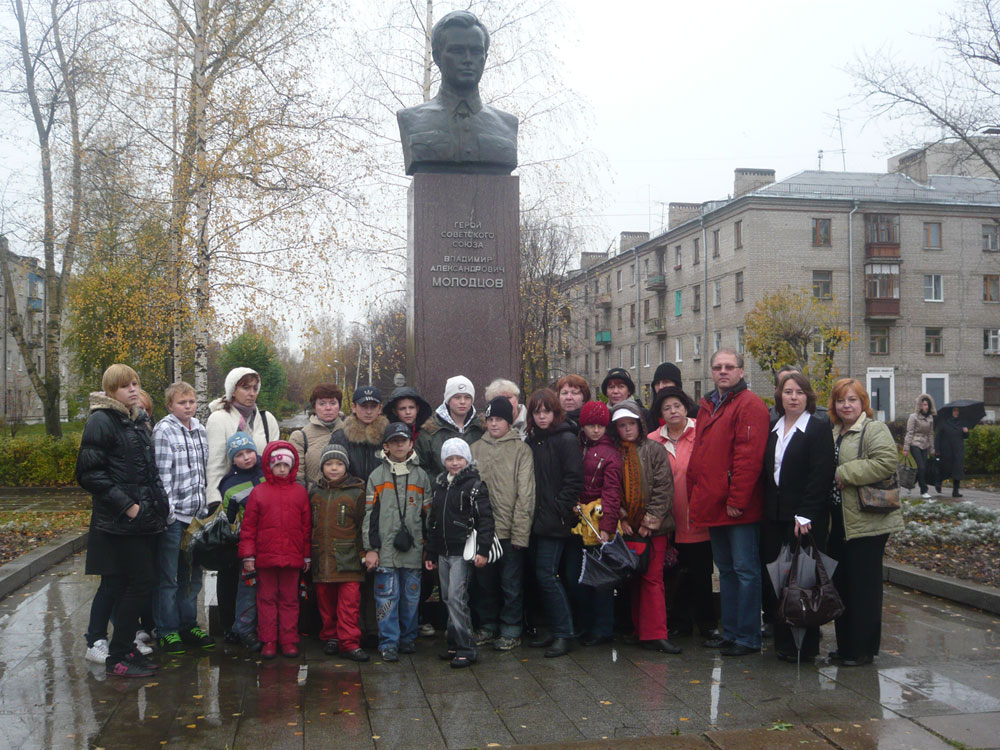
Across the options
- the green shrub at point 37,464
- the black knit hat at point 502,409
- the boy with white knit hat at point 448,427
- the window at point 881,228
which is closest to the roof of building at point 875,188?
the window at point 881,228

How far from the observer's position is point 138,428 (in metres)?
5.84

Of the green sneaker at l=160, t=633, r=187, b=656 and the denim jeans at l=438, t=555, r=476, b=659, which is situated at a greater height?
the denim jeans at l=438, t=555, r=476, b=659

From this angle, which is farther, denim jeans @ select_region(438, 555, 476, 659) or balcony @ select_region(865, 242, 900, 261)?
balcony @ select_region(865, 242, 900, 261)

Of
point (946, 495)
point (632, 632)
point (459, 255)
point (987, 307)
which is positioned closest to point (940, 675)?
point (632, 632)

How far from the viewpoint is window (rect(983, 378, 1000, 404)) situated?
43.9 meters

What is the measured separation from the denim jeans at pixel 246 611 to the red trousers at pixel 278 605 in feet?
0.29

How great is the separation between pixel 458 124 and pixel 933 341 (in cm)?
4196

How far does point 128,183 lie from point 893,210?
36.4m

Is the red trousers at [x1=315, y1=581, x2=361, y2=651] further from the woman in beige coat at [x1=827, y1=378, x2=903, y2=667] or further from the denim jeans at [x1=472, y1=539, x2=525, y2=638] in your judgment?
the woman in beige coat at [x1=827, y1=378, x2=903, y2=667]

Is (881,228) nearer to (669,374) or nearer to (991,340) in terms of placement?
(991,340)

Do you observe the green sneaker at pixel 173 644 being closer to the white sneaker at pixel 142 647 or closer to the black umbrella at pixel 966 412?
the white sneaker at pixel 142 647

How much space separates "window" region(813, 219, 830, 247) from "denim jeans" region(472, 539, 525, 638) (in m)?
40.2

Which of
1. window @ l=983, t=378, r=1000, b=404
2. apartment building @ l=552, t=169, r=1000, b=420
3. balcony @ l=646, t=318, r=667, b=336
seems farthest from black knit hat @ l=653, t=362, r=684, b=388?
balcony @ l=646, t=318, r=667, b=336

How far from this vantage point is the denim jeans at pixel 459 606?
19.5ft
